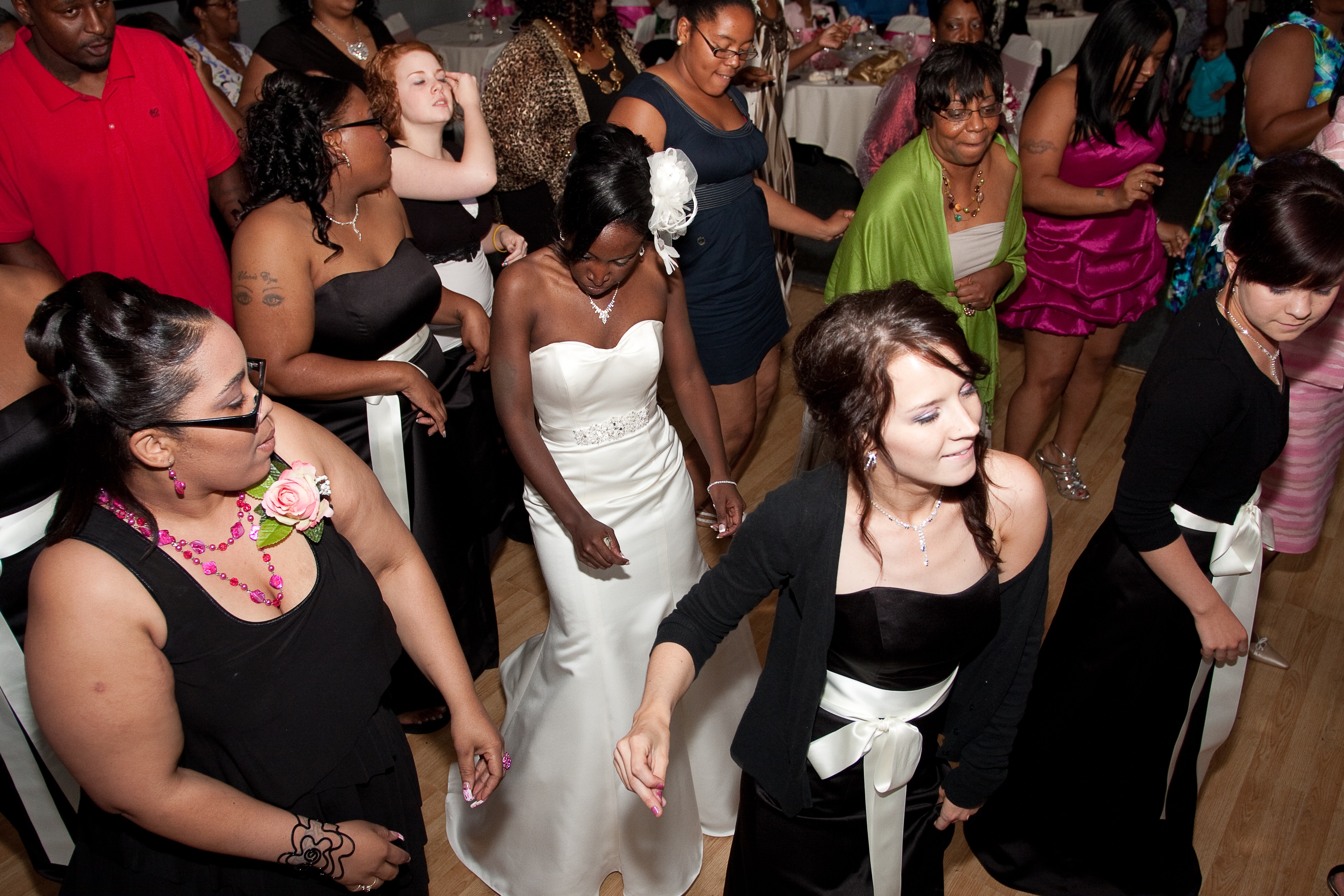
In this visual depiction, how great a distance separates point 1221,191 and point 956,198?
1103mm

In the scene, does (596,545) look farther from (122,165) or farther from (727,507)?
(122,165)

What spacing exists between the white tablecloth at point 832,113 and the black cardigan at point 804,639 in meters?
4.54

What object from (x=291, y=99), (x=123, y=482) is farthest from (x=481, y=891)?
(x=291, y=99)

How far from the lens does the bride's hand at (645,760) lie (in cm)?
131

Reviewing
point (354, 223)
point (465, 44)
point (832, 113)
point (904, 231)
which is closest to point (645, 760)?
point (354, 223)

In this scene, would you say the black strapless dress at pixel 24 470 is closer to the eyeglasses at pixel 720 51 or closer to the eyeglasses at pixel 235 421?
the eyeglasses at pixel 235 421

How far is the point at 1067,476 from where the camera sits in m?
3.59

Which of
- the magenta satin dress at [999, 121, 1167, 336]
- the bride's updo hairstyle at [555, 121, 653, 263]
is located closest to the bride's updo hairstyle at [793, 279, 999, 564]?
the bride's updo hairstyle at [555, 121, 653, 263]

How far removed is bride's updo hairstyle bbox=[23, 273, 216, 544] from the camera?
46.4 inches

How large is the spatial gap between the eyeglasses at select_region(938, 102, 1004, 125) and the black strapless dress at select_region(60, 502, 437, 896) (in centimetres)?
188

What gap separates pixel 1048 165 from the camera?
3006 mm

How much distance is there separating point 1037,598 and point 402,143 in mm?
2064

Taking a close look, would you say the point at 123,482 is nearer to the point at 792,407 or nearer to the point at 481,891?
the point at 481,891

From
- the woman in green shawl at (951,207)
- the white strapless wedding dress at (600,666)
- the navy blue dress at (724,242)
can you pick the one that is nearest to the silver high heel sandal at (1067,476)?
the woman in green shawl at (951,207)
